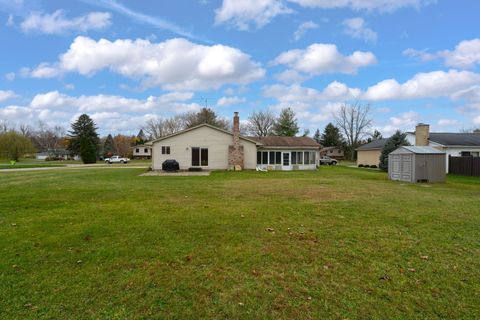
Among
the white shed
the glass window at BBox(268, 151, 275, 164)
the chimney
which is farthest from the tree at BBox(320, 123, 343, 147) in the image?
the white shed

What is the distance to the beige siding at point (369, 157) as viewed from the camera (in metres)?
35.5

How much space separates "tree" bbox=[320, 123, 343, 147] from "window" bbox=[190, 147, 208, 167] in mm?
48298

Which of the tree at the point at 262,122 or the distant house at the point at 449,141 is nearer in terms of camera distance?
the distant house at the point at 449,141

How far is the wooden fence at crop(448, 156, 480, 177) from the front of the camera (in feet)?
75.7

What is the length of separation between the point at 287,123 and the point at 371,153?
21.5 m

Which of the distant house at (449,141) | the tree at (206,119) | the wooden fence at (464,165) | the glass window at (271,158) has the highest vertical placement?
the tree at (206,119)

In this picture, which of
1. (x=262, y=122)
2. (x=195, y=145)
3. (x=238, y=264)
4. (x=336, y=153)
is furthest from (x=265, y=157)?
(x=336, y=153)

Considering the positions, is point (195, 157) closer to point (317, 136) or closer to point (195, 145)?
point (195, 145)

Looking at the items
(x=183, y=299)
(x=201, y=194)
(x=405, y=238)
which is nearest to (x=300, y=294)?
(x=183, y=299)

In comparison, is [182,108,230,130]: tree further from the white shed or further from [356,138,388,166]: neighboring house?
the white shed

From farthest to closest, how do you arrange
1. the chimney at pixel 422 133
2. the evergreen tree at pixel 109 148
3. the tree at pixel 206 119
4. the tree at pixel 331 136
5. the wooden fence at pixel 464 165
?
the evergreen tree at pixel 109 148, the tree at pixel 331 136, the tree at pixel 206 119, the chimney at pixel 422 133, the wooden fence at pixel 464 165

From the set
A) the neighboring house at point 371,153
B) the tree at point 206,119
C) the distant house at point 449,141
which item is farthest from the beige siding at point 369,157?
the tree at point 206,119

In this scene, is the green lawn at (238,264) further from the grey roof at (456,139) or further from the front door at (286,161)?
the grey roof at (456,139)

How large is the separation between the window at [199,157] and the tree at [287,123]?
3090 centimetres
